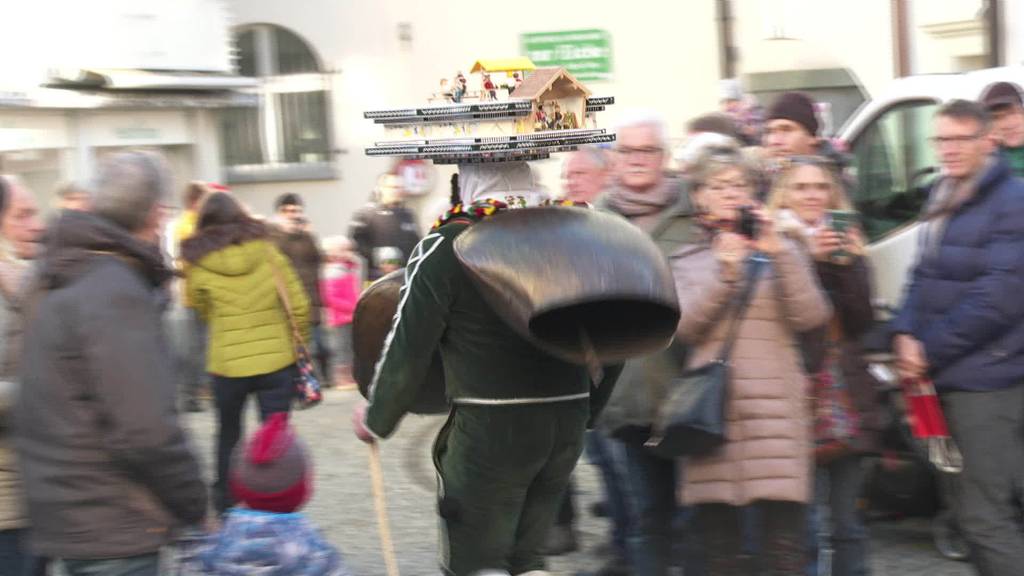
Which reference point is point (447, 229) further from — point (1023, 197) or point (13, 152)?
point (13, 152)

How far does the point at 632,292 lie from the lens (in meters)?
4.09

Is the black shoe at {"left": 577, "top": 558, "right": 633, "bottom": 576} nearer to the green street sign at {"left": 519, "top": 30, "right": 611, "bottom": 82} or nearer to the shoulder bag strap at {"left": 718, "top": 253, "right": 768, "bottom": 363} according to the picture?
the shoulder bag strap at {"left": 718, "top": 253, "right": 768, "bottom": 363}

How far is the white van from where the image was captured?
22.9ft

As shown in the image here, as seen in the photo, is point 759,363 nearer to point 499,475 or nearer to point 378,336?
point 499,475

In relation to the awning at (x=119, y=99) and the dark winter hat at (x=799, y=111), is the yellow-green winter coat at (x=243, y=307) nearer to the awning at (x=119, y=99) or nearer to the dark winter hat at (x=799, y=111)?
the dark winter hat at (x=799, y=111)

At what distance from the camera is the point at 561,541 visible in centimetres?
723

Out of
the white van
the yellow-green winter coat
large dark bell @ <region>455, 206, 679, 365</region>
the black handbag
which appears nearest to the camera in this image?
large dark bell @ <region>455, 206, 679, 365</region>

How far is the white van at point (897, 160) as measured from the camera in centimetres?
698

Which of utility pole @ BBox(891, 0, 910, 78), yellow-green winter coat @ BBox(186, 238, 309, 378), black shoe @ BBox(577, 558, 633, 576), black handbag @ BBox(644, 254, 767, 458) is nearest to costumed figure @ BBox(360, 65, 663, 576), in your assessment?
black handbag @ BBox(644, 254, 767, 458)

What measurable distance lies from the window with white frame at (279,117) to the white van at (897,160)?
12173 millimetres

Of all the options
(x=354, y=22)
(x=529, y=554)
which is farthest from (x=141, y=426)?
(x=354, y=22)

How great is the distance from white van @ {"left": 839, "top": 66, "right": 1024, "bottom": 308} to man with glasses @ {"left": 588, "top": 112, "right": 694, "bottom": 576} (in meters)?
1.41

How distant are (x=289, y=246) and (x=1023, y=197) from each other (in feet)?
22.5

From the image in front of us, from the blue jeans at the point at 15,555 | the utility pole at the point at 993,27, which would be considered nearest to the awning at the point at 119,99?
the utility pole at the point at 993,27
